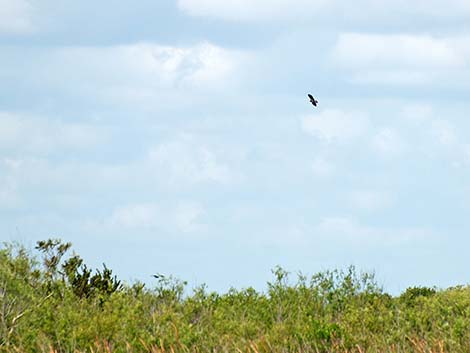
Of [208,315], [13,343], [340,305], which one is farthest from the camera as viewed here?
[340,305]

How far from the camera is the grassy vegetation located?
21469mm

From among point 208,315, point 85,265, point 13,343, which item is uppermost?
point 85,265

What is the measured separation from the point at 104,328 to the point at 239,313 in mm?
6185

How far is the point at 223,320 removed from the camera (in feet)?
81.6

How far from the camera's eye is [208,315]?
26.1 meters

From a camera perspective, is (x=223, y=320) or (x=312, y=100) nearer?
(x=312, y=100)

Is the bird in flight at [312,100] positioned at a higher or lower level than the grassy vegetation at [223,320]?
higher

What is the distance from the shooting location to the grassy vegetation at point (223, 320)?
21.5 m

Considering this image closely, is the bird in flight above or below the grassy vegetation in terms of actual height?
above

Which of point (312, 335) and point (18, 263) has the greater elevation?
point (18, 263)

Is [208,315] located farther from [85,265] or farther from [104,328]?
[85,265]

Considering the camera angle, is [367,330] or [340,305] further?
[340,305]

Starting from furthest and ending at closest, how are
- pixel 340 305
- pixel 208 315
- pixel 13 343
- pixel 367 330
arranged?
pixel 340 305 → pixel 208 315 → pixel 367 330 → pixel 13 343

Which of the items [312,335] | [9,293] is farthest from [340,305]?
[9,293]
